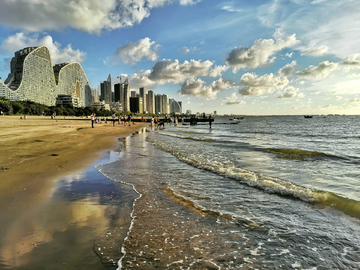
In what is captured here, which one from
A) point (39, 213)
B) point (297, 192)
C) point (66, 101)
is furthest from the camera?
point (66, 101)

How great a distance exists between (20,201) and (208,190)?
16.8ft

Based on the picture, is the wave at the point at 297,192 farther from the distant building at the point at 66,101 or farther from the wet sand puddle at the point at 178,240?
the distant building at the point at 66,101

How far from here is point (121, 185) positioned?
6.73 m

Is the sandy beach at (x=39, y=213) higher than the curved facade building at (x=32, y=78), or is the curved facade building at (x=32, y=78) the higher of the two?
the curved facade building at (x=32, y=78)

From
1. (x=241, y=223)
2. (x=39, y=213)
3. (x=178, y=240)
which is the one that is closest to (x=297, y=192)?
(x=241, y=223)

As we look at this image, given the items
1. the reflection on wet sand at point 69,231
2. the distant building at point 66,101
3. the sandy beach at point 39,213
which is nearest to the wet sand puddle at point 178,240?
the reflection on wet sand at point 69,231

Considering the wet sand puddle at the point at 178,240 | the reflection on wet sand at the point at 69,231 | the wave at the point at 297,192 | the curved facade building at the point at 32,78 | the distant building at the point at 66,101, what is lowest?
the wave at the point at 297,192

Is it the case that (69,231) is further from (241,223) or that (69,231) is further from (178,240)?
(241,223)

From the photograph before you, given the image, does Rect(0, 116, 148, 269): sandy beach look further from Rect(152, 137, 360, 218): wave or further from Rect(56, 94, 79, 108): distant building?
Rect(56, 94, 79, 108): distant building

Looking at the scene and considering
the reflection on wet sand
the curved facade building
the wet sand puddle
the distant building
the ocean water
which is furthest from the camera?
the distant building

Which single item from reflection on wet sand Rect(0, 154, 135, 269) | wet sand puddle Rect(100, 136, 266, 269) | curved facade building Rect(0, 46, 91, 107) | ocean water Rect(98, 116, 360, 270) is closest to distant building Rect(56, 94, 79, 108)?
curved facade building Rect(0, 46, 91, 107)

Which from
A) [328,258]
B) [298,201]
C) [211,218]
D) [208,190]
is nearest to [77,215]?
[211,218]

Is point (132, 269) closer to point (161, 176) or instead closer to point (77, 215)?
point (77, 215)

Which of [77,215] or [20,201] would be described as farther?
[20,201]
